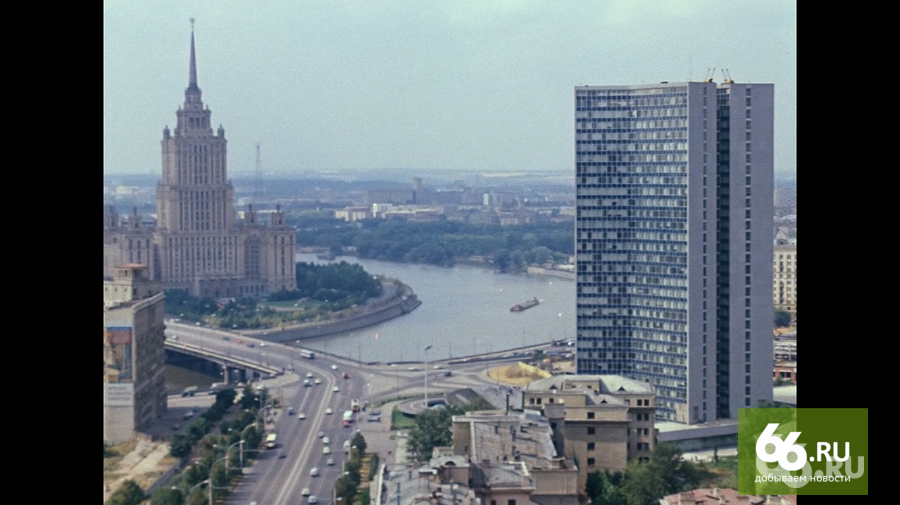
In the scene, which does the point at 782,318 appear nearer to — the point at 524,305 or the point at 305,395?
the point at 305,395

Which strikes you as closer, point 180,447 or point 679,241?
point 180,447

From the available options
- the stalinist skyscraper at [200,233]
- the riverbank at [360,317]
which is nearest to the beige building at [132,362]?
the riverbank at [360,317]

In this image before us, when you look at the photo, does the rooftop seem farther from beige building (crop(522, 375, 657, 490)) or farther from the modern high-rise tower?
the modern high-rise tower

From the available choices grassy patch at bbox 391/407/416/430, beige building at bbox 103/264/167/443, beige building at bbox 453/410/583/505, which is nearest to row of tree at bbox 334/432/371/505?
beige building at bbox 453/410/583/505

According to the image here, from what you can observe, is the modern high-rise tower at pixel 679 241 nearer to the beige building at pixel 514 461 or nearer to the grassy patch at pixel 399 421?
the grassy patch at pixel 399 421

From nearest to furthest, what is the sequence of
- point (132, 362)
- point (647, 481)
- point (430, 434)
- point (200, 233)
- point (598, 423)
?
1. point (647, 481)
2. point (598, 423)
3. point (430, 434)
4. point (132, 362)
5. point (200, 233)

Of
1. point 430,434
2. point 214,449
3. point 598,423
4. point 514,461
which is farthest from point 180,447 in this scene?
point 514,461
